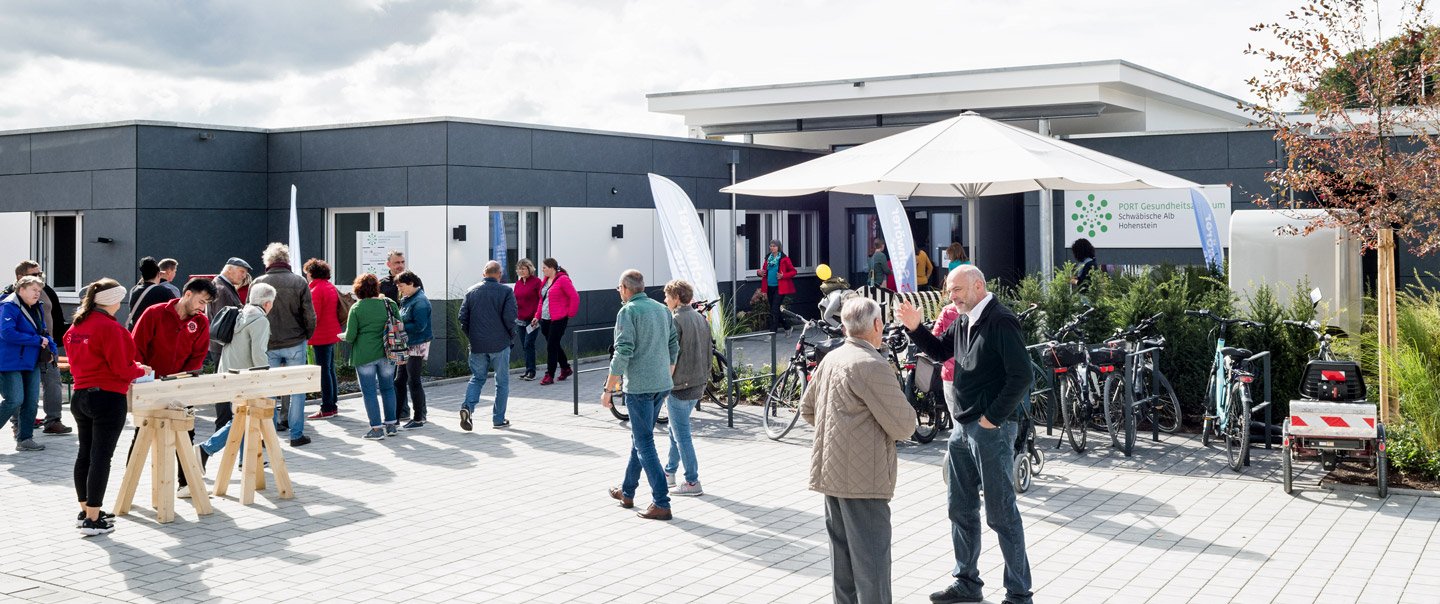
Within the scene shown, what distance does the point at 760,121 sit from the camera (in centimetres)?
2480

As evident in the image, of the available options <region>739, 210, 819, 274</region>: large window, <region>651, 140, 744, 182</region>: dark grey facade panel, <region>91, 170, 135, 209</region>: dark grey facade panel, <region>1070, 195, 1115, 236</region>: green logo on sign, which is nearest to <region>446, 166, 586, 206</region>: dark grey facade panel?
<region>651, 140, 744, 182</region>: dark grey facade panel

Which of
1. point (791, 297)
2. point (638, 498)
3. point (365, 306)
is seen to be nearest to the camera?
point (638, 498)

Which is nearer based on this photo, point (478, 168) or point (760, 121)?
point (478, 168)

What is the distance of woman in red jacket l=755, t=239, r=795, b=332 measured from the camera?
2153 cm

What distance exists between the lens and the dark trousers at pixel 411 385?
1248cm

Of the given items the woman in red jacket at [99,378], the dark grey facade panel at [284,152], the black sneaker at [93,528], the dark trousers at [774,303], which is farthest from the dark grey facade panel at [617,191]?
the black sneaker at [93,528]

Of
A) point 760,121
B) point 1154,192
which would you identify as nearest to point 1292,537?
point 1154,192

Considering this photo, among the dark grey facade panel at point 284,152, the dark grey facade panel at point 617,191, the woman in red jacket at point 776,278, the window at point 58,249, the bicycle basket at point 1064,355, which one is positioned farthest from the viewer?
the woman in red jacket at point 776,278

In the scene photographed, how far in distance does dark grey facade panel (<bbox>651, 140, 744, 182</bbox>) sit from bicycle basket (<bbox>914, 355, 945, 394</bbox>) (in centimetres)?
1037

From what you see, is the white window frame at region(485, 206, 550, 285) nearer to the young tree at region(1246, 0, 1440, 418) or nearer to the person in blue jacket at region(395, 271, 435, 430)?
the person in blue jacket at region(395, 271, 435, 430)

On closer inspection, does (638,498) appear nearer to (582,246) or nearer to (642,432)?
(642,432)

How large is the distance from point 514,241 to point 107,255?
5.44 meters

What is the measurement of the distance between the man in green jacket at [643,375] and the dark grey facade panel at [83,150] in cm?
1181

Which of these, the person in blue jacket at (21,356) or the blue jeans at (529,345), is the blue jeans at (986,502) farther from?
the blue jeans at (529,345)
